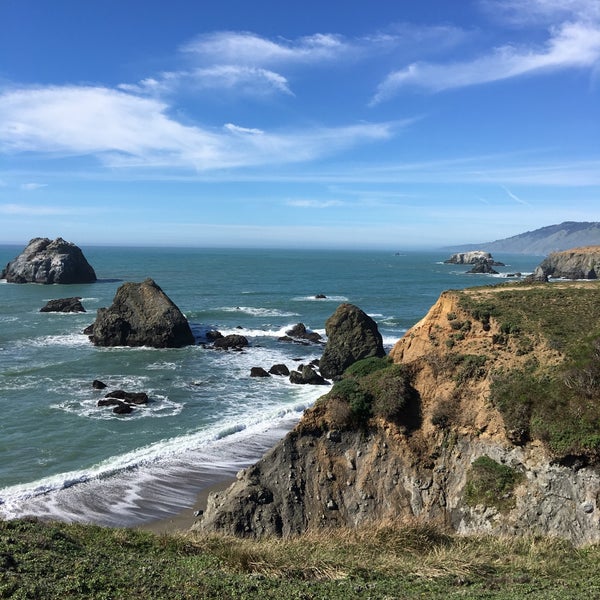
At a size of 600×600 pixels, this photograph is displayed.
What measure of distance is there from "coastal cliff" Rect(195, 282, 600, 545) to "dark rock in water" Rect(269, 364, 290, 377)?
22603mm

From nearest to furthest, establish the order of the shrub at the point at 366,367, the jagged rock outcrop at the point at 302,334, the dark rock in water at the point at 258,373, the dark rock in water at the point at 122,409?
1. the shrub at the point at 366,367
2. the dark rock in water at the point at 122,409
3. the dark rock in water at the point at 258,373
4. the jagged rock outcrop at the point at 302,334

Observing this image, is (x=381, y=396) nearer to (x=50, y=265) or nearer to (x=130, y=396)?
(x=130, y=396)

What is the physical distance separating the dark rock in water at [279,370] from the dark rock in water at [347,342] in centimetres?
317

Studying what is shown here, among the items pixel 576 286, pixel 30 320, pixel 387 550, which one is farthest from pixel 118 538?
pixel 30 320

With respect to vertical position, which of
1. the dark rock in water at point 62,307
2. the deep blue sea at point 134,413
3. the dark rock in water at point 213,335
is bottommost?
the deep blue sea at point 134,413

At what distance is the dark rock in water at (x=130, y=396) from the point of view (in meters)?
36.9

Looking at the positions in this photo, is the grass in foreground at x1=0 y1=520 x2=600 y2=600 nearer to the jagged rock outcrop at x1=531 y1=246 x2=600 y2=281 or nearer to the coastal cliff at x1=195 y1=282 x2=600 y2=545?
the coastal cliff at x1=195 y1=282 x2=600 y2=545

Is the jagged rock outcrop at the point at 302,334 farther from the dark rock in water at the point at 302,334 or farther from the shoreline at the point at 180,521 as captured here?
the shoreline at the point at 180,521

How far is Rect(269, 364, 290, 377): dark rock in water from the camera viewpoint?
45.3 m

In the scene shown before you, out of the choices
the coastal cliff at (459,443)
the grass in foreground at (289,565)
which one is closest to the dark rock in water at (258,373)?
the coastal cliff at (459,443)

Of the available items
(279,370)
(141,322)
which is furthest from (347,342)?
(141,322)

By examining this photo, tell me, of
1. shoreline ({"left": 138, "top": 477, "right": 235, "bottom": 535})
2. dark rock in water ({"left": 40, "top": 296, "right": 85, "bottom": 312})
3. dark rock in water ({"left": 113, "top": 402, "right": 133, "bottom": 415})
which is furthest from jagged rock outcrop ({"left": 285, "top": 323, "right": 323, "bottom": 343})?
shoreline ({"left": 138, "top": 477, "right": 235, "bottom": 535})

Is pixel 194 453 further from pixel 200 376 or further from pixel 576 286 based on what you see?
pixel 576 286

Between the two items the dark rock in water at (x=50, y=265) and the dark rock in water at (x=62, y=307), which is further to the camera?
the dark rock in water at (x=50, y=265)
